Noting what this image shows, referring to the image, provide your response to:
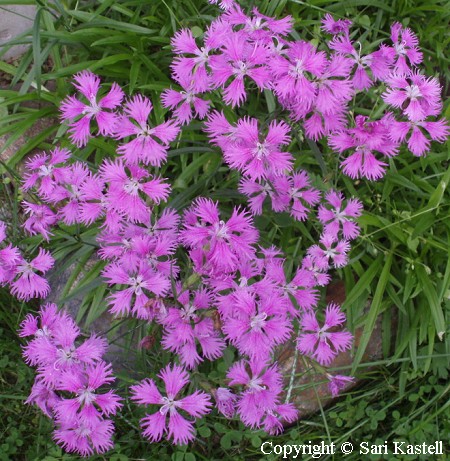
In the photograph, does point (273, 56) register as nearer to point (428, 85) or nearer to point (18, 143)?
point (428, 85)

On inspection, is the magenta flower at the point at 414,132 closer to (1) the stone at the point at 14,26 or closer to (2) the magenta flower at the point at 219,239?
(2) the magenta flower at the point at 219,239

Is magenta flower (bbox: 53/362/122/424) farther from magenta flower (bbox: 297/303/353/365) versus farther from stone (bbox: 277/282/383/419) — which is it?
stone (bbox: 277/282/383/419)

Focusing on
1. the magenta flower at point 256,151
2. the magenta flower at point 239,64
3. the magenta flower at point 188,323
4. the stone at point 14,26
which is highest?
the stone at point 14,26

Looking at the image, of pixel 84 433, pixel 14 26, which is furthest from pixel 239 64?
pixel 14 26

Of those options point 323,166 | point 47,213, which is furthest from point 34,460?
point 323,166

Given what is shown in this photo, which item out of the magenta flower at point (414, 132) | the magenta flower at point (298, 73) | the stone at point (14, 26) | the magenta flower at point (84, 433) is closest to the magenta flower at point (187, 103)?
the magenta flower at point (298, 73)

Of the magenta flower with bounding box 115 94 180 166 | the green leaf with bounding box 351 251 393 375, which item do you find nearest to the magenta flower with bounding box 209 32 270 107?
the magenta flower with bounding box 115 94 180 166
